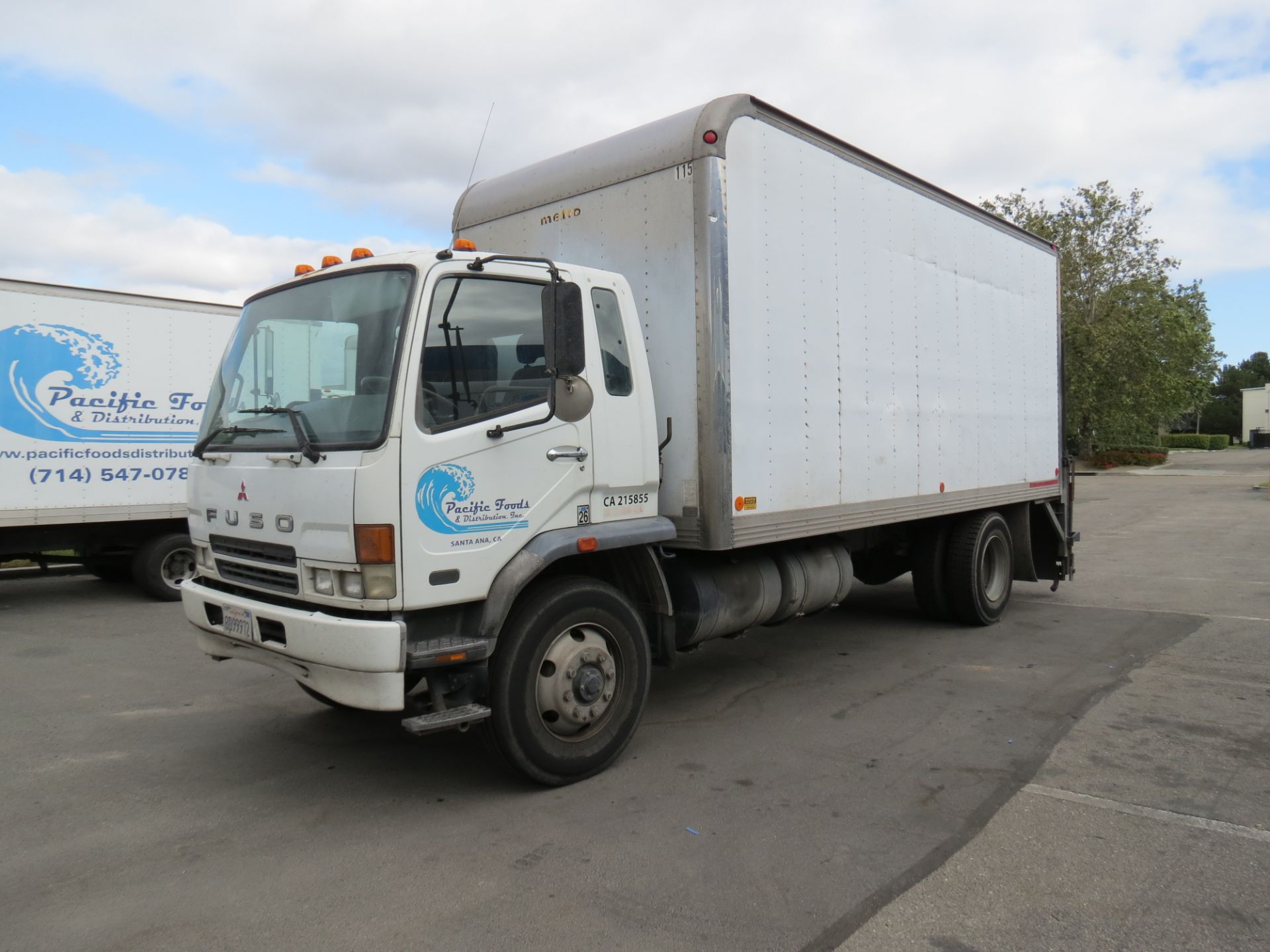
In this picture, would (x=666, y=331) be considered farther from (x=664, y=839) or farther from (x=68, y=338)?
(x=68, y=338)

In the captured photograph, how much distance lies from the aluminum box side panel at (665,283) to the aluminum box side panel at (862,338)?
0.26m

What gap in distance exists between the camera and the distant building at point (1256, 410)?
81.7 meters

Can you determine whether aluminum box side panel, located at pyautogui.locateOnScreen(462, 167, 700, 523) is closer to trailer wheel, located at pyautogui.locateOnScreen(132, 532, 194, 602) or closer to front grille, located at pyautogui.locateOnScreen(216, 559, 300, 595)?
front grille, located at pyautogui.locateOnScreen(216, 559, 300, 595)

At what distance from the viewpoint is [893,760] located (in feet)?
15.9

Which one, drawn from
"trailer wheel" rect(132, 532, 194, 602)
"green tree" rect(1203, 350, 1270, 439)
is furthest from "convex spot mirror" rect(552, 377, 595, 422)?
"green tree" rect(1203, 350, 1270, 439)

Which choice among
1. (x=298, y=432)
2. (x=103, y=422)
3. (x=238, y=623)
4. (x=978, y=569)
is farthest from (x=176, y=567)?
(x=978, y=569)

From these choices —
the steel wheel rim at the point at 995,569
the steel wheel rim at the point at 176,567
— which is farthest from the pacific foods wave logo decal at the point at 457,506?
the steel wheel rim at the point at 176,567

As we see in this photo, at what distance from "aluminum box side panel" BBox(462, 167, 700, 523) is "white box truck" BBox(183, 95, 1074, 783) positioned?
15mm

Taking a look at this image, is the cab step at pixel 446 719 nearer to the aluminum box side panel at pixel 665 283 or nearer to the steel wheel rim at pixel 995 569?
the aluminum box side panel at pixel 665 283

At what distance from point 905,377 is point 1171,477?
103ft

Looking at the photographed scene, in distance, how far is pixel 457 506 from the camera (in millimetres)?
4031

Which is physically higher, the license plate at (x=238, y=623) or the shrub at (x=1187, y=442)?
the shrub at (x=1187, y=442)

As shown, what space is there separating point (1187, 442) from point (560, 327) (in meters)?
80.1

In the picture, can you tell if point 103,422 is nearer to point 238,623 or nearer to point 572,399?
point 238,623
